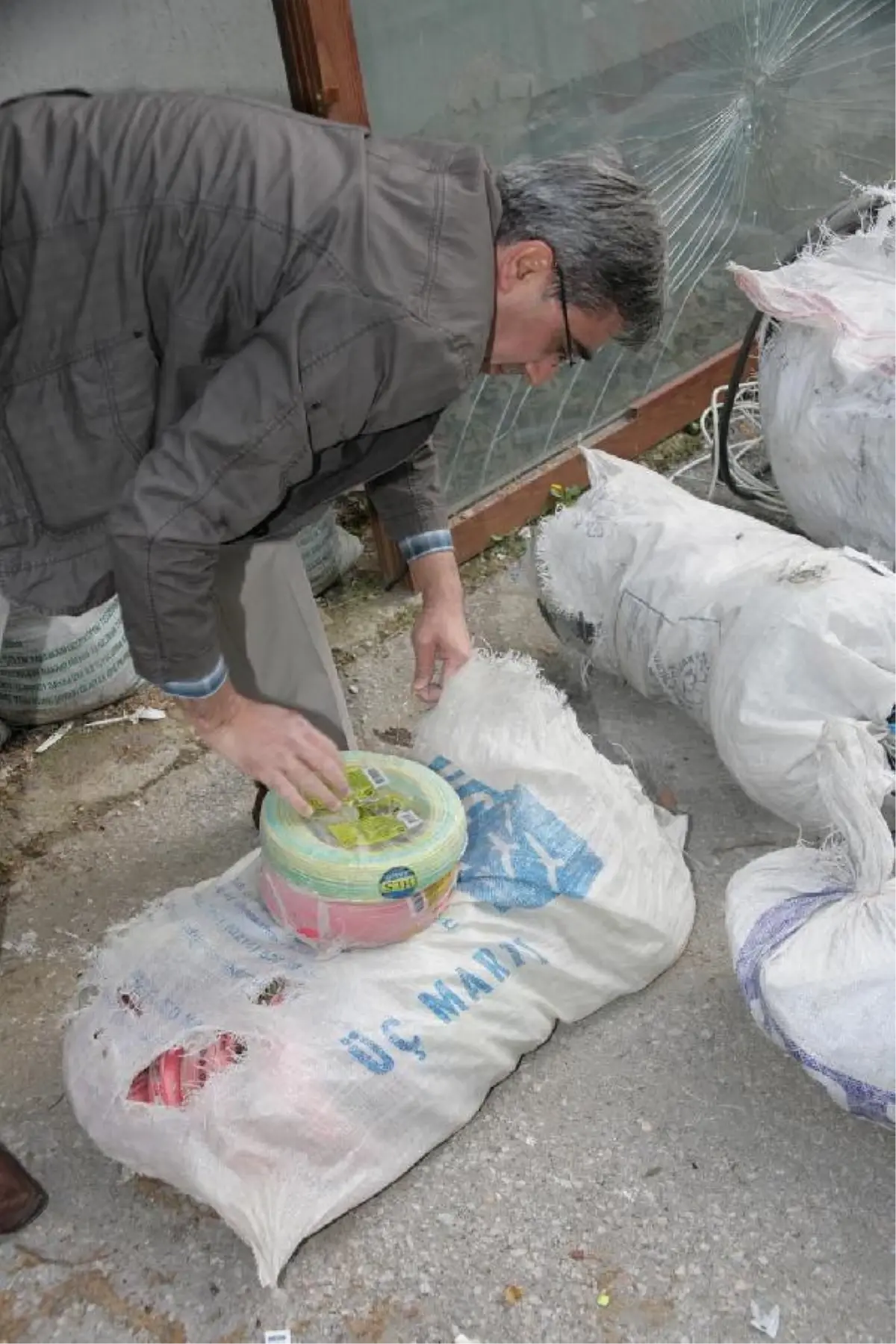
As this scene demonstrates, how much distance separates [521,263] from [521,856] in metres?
0.88

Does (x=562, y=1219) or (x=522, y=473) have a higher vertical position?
(x=522, y=473)

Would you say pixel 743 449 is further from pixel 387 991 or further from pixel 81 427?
pixel 81 427

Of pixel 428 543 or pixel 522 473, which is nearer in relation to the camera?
pixel 428 543

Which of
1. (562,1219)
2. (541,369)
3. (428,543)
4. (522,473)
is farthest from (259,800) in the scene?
(522,473)

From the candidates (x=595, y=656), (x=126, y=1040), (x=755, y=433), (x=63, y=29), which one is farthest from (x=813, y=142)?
(x=126, y=1040)

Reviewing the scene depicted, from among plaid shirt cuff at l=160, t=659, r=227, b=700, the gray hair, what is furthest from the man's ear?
plaid shirt cuff at l=160, t=659, r=227, b=700

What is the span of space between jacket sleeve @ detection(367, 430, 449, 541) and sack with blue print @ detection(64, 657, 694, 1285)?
10.2 inches

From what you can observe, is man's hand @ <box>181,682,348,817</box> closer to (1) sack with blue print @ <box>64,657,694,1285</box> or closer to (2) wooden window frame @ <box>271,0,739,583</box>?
(1) sack with blue print @ <box>64,657,694,1285</box>

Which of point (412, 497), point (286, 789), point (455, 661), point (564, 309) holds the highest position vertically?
point (564, 309)

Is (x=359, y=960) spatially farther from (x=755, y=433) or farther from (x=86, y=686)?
(x=755, y=433)

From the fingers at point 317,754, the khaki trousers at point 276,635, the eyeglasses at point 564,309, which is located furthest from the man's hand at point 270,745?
the eyeglasses at point 564,309

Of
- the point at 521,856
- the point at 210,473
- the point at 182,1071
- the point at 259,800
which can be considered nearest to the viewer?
the point at 210,473

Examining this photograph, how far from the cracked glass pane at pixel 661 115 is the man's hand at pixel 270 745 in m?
1.61

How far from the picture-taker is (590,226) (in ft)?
4.80
